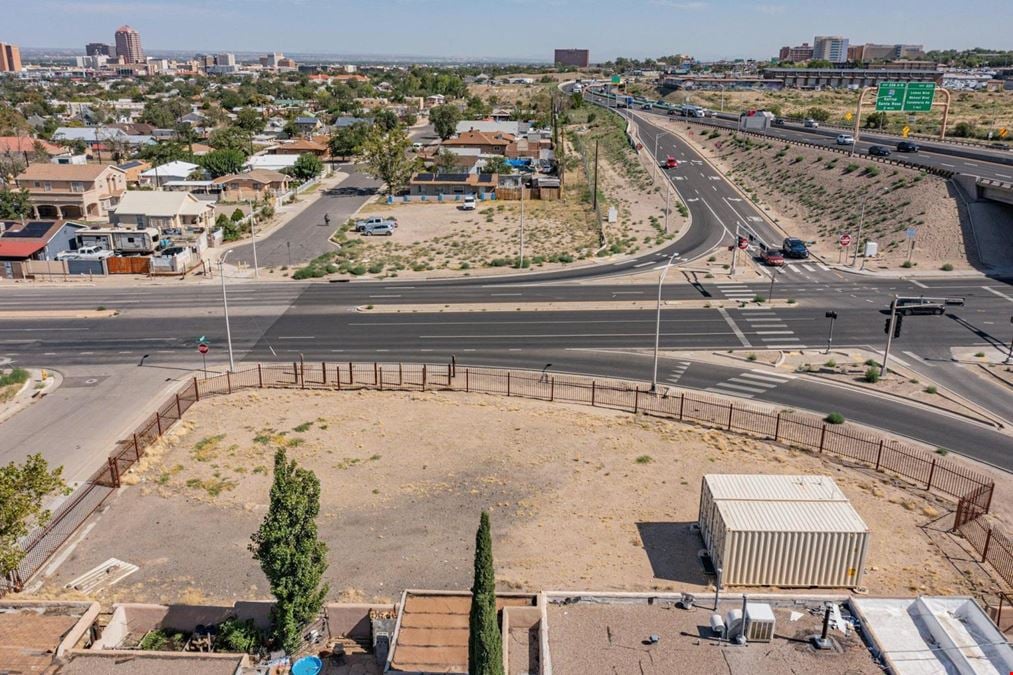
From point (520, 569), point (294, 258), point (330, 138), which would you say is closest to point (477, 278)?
point (294, 258)

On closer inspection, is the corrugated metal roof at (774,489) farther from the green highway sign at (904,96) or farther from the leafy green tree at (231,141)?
the leafy green tree at (231,141)

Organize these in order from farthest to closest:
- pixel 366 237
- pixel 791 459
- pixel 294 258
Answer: pixel 366 237 < pixel 294 258 < pixel 791 459

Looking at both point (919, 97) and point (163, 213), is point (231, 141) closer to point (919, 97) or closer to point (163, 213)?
point (163, 213)

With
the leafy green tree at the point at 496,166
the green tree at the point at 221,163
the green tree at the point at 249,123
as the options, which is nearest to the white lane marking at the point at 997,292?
the leafy green tree at the point at 496,166

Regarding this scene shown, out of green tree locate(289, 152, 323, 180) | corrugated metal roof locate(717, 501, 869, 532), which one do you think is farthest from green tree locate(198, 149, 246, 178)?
corrugated metal roof locate(717, 501, 869, 532)

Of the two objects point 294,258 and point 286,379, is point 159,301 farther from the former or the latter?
point 286,379

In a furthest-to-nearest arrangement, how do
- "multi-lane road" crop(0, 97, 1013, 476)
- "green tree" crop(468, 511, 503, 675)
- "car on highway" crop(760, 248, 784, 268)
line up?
"car on highway" crop(760, 248, 784, 268) → "multi-lane road" crop(0, 97, 1013, 476) → "green tree" crop(468, 511, 503, 675)

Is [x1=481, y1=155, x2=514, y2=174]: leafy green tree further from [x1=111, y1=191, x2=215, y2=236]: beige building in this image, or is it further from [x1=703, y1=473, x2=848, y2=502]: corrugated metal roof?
[x1=703, y1=473, x2=848, y2=502]: corrugated metal roof
